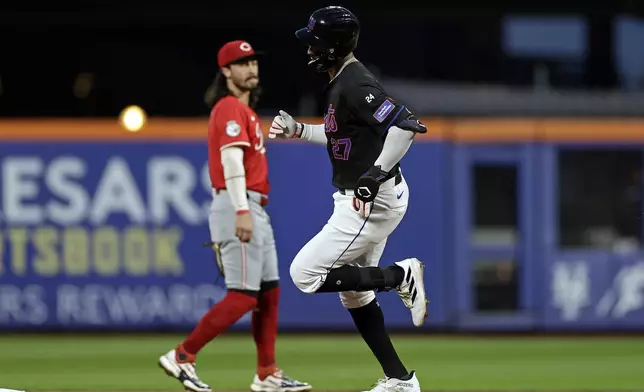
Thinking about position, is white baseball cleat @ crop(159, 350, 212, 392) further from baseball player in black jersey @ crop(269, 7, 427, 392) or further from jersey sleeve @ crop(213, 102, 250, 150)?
jersey sleeve @ crop(213, 102, 250, 150)

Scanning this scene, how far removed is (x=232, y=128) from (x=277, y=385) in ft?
A: 4.77

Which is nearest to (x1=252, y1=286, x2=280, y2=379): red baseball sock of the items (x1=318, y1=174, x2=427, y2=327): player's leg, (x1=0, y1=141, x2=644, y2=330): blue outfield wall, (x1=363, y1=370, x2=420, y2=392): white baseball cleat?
(x1=363, y1=370, x2=420, y2=392): white baseball cleat

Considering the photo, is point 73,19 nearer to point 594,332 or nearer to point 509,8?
point 509,8

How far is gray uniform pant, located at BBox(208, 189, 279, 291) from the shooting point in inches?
288

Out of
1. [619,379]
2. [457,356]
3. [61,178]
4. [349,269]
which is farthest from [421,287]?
[61,178]

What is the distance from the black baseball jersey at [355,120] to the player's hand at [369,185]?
0.22 meters

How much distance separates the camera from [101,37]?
1585 cm

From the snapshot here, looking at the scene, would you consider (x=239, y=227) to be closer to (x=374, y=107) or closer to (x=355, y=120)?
(x=355, y=120)

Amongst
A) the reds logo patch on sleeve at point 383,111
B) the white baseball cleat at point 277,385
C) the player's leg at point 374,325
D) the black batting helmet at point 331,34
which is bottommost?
the white baseball cleat at point 277,385

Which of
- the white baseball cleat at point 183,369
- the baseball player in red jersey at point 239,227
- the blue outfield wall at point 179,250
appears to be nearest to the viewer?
the white baseball cleat at point 183,369

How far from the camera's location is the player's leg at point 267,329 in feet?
24.2

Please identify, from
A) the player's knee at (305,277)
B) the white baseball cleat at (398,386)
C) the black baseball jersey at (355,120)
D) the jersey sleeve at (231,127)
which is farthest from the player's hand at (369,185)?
the jersey sleeve at (231,127)

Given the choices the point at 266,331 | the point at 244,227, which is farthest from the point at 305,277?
the point at 266,331

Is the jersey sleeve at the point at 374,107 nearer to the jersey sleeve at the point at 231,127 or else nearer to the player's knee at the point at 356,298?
the player's knee at the point at 356,298
